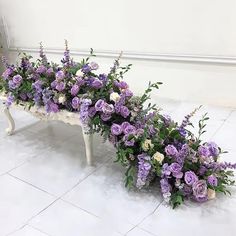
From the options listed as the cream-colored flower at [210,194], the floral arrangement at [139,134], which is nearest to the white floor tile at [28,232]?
the floral arrangement at [139,134]

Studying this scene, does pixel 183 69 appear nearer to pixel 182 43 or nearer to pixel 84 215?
pixel 182 43

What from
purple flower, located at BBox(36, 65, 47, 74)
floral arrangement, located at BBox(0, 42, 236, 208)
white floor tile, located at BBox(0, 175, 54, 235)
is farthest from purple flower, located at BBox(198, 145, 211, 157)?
purple flower, located at BBox(36, 65, 47, 74)

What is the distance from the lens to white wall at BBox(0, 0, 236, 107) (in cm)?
283

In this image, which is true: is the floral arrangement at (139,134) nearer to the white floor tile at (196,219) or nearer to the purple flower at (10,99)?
the white floor tile at (196,219)

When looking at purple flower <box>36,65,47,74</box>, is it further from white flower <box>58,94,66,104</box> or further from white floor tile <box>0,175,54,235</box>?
white floor tile <box>0,175,54,235</box>

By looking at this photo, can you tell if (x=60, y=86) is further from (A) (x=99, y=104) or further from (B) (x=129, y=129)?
(B) (x=129, y=129)

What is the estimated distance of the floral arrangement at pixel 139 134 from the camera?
5.69ft

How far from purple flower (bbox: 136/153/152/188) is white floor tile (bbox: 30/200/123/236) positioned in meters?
0.31

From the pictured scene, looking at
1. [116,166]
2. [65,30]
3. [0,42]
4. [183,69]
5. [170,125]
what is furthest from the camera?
[0,42]

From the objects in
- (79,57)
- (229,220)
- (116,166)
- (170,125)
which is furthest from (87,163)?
(79,57)

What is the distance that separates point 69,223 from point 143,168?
18.7 inches

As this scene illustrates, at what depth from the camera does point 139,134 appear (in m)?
1.81

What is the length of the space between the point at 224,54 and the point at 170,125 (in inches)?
49.9

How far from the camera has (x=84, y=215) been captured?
1.70m
